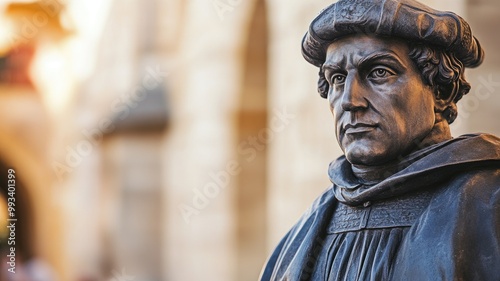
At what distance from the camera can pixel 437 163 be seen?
8.70 feet

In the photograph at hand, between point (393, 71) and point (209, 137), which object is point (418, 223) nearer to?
point (393, 71)

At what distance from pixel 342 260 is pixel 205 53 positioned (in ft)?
31.4

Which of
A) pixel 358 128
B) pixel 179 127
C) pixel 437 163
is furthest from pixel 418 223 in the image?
pixel 179 127

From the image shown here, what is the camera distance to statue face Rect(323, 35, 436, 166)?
107 inches

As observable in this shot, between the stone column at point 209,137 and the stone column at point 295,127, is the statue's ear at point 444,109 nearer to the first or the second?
the stone column at point 295,127

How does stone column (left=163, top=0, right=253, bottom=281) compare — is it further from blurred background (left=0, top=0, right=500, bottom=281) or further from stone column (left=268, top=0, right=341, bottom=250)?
stone column (left=268, top=0, right=341, bottom=250)

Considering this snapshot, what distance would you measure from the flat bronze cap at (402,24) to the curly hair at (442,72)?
0.06 feet

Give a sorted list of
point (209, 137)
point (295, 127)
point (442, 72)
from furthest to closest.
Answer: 1. point (209, 137)
2. point (295, 127)
3. point (442, 72)

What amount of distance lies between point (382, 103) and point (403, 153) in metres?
0.12

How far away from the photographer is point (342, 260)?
109 inches

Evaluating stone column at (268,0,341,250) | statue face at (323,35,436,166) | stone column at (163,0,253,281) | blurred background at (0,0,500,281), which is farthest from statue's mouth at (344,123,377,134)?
stone column at (163,0,253,281)

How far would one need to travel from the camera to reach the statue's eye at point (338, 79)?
2.83 m

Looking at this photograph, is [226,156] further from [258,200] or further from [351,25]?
[351,25]

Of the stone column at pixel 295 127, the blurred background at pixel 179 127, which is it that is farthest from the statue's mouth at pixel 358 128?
the stone column at pixel 295 127
